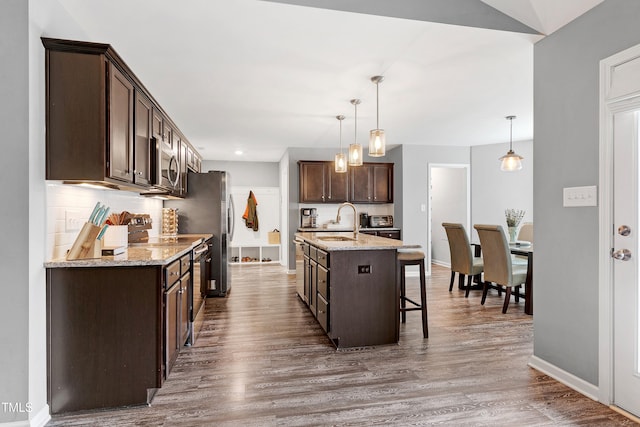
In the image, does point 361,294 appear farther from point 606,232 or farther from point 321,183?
point 321,183

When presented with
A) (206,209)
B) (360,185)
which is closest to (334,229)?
(360,185)

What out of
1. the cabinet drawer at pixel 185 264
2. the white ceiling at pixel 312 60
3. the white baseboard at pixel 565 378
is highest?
the white ceiling at pixel 312 60

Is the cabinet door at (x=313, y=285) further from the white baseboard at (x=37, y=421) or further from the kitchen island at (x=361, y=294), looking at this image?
the white baseboard at (x=37, y=421)

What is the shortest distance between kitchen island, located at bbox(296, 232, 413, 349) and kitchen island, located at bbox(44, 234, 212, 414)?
1.34 meters

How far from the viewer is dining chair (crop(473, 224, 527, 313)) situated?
3948 millimetres

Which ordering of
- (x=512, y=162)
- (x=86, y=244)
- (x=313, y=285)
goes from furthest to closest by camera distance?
(x=512, y=162), (x=313, y=285), (x=86, y=244)

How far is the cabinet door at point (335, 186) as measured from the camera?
6426 mm

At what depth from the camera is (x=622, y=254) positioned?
198cm

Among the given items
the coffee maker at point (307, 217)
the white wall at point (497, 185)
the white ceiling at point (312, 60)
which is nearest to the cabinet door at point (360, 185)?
the coffee maker at point (307, 217)

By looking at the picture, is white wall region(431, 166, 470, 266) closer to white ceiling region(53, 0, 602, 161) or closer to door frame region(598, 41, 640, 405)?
white ceiling region(53, 0, 602, 161)

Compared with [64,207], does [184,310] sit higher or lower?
lower

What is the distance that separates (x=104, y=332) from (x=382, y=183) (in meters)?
5.32

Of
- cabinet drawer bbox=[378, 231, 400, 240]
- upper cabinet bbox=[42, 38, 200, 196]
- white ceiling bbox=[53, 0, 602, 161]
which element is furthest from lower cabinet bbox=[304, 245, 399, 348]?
cabinet drawer bbox=[378, 231, 400, 240]

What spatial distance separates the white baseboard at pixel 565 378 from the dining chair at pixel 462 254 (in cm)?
208
